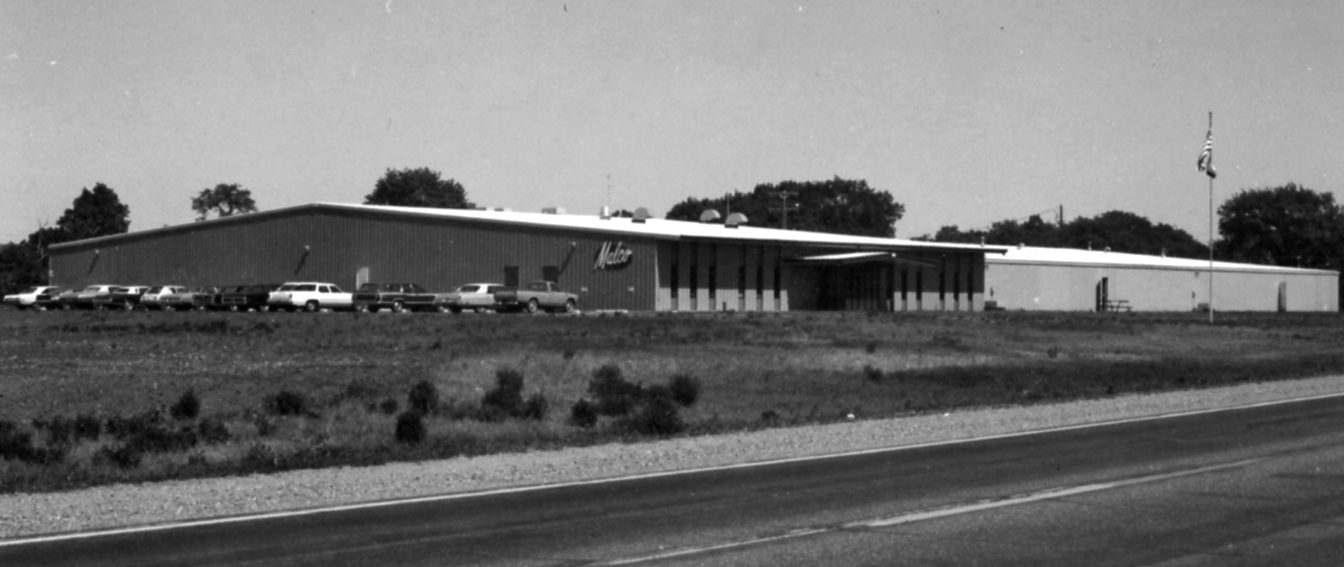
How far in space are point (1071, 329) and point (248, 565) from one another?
4946cm

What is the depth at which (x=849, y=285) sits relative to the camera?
255 feet

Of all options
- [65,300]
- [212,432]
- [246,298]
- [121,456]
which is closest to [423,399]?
[212,432]

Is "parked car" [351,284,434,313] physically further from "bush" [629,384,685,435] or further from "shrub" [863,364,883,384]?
"bush" [629,384,685,435]

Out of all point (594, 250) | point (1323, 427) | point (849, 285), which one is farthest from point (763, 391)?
point (849, 285)

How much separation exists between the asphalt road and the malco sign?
5203cm

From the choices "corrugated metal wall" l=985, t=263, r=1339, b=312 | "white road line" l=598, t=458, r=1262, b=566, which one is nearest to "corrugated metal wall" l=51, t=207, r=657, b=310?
"corrugated metal wall" l=985, t=263, r=1339, b=312

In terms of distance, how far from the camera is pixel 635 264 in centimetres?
6850

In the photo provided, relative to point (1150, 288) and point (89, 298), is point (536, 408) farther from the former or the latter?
point (1150, 288)

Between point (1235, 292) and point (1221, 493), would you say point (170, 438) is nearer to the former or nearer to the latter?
point (1221, 493)

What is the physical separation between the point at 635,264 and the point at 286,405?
45672 mm

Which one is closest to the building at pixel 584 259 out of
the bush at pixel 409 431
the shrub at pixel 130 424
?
the shrub at pixel 130 424

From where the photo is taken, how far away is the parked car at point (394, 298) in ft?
225

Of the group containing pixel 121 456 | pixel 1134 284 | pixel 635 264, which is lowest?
pixel 121 456

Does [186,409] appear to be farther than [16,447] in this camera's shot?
Yes
